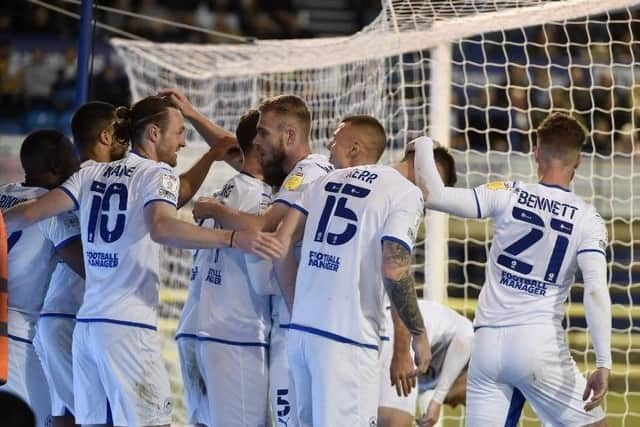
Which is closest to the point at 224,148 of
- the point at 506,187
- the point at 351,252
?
the point at 351,252

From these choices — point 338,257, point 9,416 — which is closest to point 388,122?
point 338,257

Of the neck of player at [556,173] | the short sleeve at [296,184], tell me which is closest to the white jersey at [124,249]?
the short sleeve at [296,184]

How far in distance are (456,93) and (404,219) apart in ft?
33.7

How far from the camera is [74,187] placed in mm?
6098

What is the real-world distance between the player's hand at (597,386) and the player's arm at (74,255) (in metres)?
2.66

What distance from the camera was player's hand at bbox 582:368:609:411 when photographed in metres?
5.75

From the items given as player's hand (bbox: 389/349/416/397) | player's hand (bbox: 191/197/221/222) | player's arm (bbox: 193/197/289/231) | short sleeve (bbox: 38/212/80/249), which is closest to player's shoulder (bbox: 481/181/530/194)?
player's hand (bbox: 389/349/416/397)

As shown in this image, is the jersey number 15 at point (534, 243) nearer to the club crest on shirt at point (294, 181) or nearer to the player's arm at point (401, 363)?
the player's arm at point (401, 363)

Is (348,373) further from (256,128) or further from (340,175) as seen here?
(256,128)

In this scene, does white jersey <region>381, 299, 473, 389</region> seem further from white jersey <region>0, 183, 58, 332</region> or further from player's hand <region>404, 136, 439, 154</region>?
white jersey <region>0, 183, 58, 332</region>

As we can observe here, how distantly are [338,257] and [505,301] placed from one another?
1.04 meters

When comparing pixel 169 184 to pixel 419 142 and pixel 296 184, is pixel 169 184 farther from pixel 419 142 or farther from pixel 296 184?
pixel 419 142

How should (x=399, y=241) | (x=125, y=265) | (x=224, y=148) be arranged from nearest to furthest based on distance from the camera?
(x=399, y=241)
(x=125, y=265)
(x=224, y=148)

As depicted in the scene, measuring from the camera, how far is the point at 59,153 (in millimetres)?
6445
